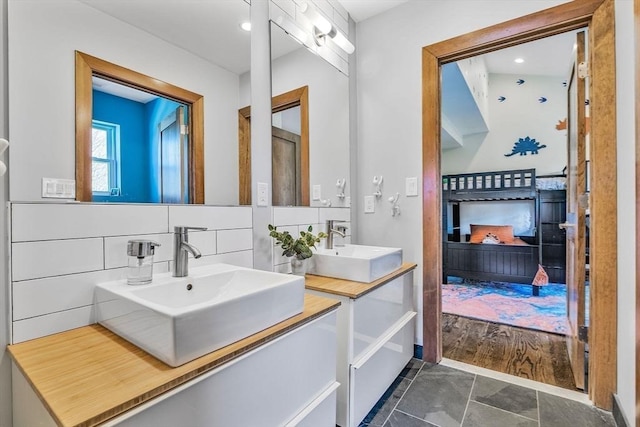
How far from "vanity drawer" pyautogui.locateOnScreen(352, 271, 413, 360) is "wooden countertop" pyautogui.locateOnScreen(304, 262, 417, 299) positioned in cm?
3

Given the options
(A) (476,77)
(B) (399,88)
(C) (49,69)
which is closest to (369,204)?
(B) (399,88)

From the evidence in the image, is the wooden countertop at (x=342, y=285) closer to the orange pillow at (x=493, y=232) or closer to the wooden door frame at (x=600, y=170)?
the wooden door frame at (x=600, y=170)

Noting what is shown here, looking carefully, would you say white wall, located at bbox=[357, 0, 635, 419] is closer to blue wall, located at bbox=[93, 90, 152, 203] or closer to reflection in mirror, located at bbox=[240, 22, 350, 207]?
reflection in mirror, located at bbox=[240, 22, 350, 207]

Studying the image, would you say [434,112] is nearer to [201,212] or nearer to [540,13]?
[540,13]

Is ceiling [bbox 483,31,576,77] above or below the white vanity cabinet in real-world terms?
above

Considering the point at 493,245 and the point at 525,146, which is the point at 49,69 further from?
the point at 525,146

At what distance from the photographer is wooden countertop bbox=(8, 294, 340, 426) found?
0.54 m

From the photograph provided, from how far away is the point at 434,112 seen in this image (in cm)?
197

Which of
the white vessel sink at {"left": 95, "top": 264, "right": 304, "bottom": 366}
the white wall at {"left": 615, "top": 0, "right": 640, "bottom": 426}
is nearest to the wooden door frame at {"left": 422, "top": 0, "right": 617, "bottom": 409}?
the white wall at {"left": 615, "top": 0, "right": 640, "bottom": 426}

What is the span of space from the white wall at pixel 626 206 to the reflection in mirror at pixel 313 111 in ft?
4.62

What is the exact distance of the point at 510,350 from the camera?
2174mm

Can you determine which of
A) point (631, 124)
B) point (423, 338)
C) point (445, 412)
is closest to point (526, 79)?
point (631, 124)

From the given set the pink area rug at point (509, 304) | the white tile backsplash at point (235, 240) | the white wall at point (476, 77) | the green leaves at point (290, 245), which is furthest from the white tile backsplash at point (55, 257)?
the white wall at point (476, 77)

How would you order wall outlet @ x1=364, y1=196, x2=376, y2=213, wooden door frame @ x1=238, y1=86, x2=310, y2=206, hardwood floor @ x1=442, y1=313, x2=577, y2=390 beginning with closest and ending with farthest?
wooden door frame @ x1=238, y1=86, x2=310, y2=206
hardwood floor @ x1=442, y1=313, x2=577, y2=390
wall outlet @ x1=364, y1=196, x2=376, y2=213
